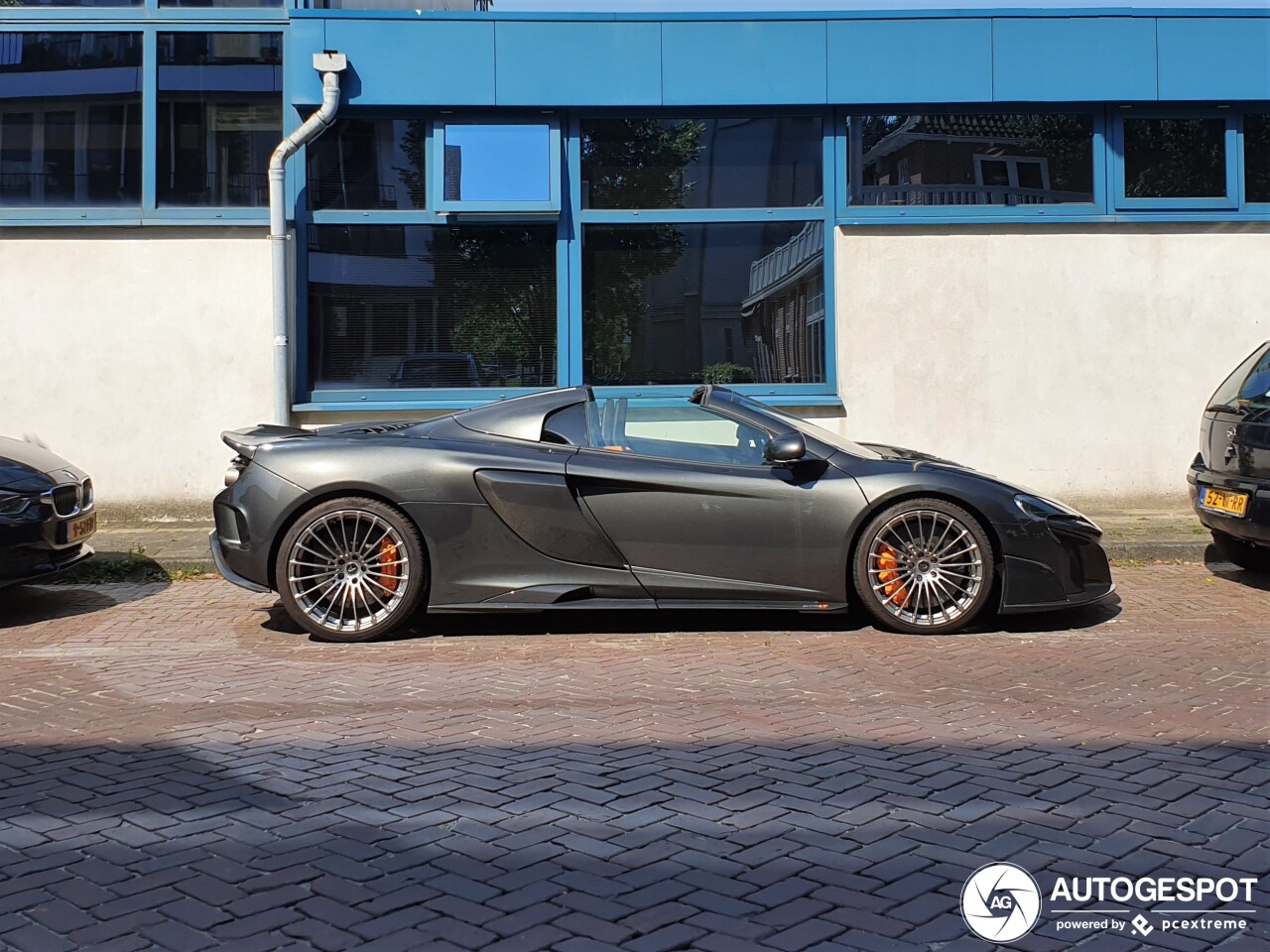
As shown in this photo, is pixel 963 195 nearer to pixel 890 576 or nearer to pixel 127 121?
pixel 890 576

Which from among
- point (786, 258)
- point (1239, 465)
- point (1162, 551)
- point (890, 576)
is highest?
point (786, 258)

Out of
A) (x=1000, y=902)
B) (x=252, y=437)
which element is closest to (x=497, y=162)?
(x=252, y=437)

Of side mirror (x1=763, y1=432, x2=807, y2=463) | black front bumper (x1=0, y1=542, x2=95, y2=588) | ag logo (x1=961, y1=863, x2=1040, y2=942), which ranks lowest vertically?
ag logo (x1=961, y1=863, x2=1040, y2=942)

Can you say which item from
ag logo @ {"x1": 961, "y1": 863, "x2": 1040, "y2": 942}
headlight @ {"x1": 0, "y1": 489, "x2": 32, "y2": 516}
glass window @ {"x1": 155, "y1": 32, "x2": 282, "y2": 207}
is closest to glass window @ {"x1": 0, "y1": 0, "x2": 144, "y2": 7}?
glass window @ {"x1": 155, "y1": 32, "x2": 282, "y2": 207}

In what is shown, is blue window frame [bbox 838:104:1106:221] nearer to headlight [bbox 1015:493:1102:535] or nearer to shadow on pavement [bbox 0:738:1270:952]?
headlight [bbox 1015:493:1102:535]

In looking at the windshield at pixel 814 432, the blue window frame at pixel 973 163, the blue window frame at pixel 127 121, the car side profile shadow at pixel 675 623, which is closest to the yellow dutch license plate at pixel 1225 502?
the car side profile shadow at pixel 675 623

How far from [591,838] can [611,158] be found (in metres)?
8.21

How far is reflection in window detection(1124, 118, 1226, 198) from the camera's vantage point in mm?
10914

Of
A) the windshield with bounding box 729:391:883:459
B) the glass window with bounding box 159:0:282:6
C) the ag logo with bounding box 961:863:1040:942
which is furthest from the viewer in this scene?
the glass window with bounding box 159:0:282:6

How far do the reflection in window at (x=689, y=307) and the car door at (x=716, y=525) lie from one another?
4.24 metres

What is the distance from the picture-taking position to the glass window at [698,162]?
10.8m

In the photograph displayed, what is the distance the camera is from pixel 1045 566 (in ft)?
21.9

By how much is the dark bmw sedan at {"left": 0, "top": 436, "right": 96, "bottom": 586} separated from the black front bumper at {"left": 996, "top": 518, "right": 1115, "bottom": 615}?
5439 millimetres

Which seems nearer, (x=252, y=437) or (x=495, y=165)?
(x=252, y=437)
